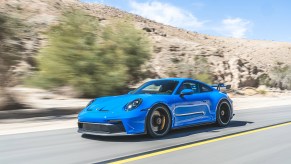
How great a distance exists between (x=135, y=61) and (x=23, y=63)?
29.5 ft

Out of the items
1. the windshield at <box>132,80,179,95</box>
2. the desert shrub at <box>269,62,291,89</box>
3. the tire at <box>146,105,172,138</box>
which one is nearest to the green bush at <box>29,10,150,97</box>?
the windshield at <box>132,80,179,95</box>

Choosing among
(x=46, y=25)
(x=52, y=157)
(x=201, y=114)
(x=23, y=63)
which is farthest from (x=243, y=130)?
(x=46, y=25)

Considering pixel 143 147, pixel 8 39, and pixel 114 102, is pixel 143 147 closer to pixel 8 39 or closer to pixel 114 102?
pixel 114 102

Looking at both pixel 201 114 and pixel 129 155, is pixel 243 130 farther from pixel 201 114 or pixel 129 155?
pixel 129 155

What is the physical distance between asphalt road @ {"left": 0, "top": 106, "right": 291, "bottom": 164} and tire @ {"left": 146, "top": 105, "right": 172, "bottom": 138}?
6.6 inches

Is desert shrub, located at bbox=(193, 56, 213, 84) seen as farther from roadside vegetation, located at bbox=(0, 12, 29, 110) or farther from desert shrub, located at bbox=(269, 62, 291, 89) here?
roadside vegetation, located at bbox=(0, 12, 29, 110)

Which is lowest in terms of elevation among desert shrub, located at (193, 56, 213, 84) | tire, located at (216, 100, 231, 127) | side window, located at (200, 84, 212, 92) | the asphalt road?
the asphalt road

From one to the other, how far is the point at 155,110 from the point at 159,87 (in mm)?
1070

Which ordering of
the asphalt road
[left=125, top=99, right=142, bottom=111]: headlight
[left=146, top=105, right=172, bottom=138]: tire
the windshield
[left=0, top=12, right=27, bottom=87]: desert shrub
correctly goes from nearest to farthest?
the asphalt road, [left=125, top=99, right=142, bottom=111]: headlight, [left=146, top=105, right=172, bottom=138]: tire, the windshield, [left=0, top=12, right=27, bottom=87]: desert shrub

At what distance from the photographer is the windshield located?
Result: 29.7ft

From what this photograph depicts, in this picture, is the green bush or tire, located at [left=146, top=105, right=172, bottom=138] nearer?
tire, located at [left=146, top=105, right=172, bottom=138]

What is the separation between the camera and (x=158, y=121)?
27.4 ft

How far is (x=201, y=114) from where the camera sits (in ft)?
31.3

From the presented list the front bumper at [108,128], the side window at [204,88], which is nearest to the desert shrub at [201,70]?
the side window at [204,88]
